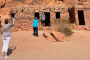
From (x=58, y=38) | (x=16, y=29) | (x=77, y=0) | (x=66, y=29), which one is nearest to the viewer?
(x=58, y=38)

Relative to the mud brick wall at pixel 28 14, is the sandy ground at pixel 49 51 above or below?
below

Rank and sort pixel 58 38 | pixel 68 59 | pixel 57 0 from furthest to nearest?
pixel 57 0
pixel 58 38
pixel 68 59

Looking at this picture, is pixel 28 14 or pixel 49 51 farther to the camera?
pixel 28 14

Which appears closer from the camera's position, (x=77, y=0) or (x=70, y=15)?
(x=70, y=15)

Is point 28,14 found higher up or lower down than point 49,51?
higher up

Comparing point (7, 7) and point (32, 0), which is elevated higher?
point (32, 0)

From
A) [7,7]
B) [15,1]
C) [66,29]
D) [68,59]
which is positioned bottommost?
[68,59]

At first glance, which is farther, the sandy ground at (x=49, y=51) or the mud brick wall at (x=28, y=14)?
the mud brick wall at (x=28, y=14)

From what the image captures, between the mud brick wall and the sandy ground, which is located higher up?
the mud brick wall

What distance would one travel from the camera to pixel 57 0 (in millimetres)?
15352

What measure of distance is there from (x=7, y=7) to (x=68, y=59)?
16467mm

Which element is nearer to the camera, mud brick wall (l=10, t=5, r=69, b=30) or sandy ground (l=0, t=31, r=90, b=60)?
sandy ground (l=0, t=31, r=90, b=60)

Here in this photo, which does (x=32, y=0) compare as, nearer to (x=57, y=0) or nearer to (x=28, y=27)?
(x=57, y=0)

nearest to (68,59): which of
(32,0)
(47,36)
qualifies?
(47,36)
